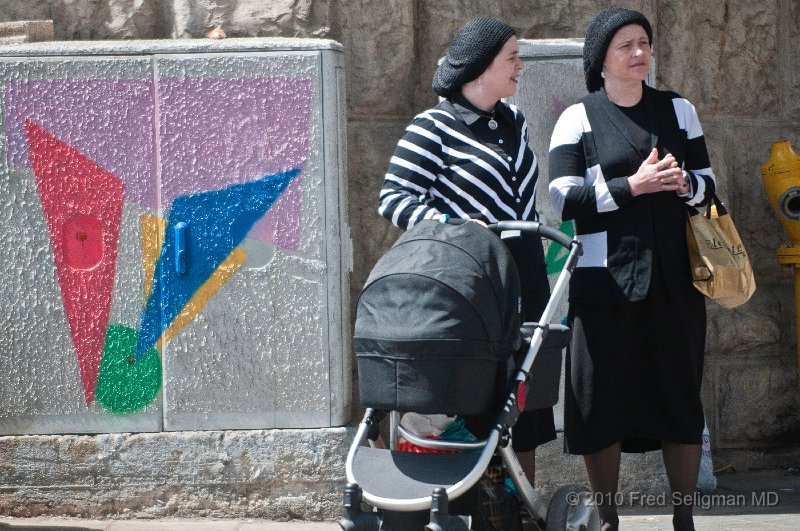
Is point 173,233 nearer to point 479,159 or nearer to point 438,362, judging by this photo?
point 479,159

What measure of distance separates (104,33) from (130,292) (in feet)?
3.98

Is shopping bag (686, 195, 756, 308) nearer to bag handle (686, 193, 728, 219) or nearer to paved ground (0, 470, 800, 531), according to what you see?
bag handle (686, 193, 728, 219)

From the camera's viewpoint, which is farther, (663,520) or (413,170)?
(663,520)

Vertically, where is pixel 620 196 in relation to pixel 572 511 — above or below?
above

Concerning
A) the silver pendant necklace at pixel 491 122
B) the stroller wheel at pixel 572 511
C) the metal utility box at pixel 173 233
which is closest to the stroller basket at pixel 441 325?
the stroller wheel at pixel 572 511

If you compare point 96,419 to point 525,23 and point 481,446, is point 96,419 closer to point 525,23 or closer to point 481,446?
point 481,446

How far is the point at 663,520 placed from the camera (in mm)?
4945

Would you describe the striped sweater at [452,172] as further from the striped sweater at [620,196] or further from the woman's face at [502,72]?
the striped sweater at [620,196]

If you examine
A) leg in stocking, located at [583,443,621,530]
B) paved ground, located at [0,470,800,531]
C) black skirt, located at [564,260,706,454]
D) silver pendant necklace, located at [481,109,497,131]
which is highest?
silver pendant necklace, located at [481,109,497,131]

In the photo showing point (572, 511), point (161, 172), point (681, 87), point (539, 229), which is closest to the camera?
point (539, 229)

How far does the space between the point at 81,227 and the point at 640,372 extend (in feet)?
7.81

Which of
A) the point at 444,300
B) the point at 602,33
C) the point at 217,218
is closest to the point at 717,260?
the point at 602,33

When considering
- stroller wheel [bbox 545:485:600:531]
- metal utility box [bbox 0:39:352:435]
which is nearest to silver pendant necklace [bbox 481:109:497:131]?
metal utility box [bbox 0:39:352:435]

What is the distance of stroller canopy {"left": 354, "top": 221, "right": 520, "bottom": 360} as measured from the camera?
3.12 m
